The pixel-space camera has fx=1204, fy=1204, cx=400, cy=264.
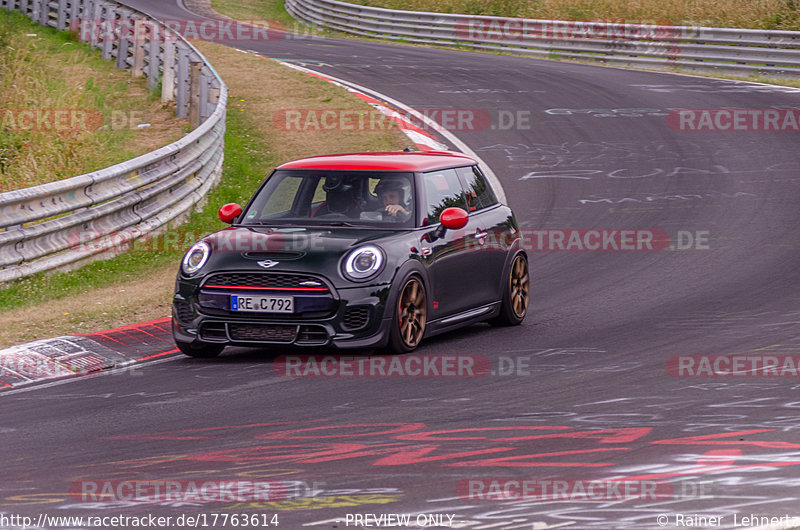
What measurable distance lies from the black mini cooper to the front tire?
0.4 inches

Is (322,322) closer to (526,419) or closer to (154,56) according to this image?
(526,419)

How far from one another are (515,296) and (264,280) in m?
2.91

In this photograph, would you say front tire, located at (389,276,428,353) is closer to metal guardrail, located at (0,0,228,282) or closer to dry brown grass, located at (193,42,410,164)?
metal guardrail, located at (0,0,228,282)

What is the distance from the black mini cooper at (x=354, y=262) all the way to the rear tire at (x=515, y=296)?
2 cm

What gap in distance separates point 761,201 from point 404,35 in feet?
72.2

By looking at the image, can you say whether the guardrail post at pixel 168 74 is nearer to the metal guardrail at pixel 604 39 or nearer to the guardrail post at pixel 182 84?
the guardrail post at pixel 182 84

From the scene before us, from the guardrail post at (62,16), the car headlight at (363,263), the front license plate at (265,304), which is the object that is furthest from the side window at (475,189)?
the guardrail post at (62,16)

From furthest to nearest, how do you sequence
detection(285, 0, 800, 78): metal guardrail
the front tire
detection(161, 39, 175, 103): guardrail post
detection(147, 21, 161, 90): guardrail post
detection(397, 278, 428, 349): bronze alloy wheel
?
detection(285, 0, 800, 78): metal guardrail
detection(147, 21, 161, 90): guardrail post
detection(161, 39, 175, 103): guardrail post
detection(397, 278, 428, 349): bronze alloy wheel
the front tire

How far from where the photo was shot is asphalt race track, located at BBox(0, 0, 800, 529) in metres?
5.59

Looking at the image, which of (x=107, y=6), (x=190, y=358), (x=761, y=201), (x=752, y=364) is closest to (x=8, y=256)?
(x=190, y=358)

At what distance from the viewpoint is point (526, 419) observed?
7324 millimetres

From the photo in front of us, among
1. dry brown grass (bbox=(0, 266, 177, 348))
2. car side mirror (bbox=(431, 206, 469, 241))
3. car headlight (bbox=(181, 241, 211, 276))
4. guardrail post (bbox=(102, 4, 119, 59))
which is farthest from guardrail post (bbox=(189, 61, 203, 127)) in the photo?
car side mirror (bbox=(431, 206, 469, 241))

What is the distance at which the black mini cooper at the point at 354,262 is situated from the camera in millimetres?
9266

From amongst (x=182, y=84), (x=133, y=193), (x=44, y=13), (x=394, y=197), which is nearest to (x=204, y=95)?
(x=182, y=84)
